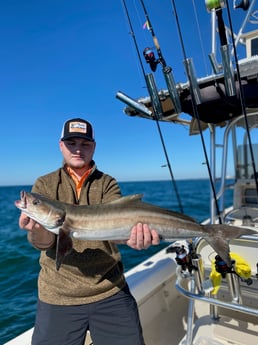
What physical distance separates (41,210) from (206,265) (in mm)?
2380

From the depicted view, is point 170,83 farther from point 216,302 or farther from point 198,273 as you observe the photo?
point 216,302

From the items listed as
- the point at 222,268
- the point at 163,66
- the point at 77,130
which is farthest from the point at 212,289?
the point at 163,66

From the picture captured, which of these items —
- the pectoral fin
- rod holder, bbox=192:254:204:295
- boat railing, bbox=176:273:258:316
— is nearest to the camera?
the pectoral fin

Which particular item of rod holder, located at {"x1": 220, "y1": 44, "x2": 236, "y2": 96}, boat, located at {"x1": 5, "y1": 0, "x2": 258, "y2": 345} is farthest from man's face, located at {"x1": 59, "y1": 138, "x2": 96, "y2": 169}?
rod holder, located at {"x1": 220, "y1": 44, "x2": 236, "y2": 96}

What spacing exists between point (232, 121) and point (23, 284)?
6.57 m

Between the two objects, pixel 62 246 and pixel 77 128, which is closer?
pixel 62 246

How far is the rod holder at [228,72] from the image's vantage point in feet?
11.1

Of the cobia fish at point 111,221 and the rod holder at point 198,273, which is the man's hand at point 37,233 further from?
the rod holder at point 198,273

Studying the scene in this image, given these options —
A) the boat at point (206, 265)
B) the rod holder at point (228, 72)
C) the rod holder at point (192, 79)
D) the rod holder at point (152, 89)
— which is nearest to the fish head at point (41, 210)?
the boat at point (206, 265)

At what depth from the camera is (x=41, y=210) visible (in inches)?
89.7

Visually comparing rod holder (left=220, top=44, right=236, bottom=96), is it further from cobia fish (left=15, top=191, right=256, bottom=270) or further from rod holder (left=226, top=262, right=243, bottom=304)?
rod holder (left=226, top=262, right=243, bottom=304)

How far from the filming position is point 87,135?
2.59m

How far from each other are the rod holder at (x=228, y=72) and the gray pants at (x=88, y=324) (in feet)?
8.95

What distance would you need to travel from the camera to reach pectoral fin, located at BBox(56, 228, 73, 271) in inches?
84.7
